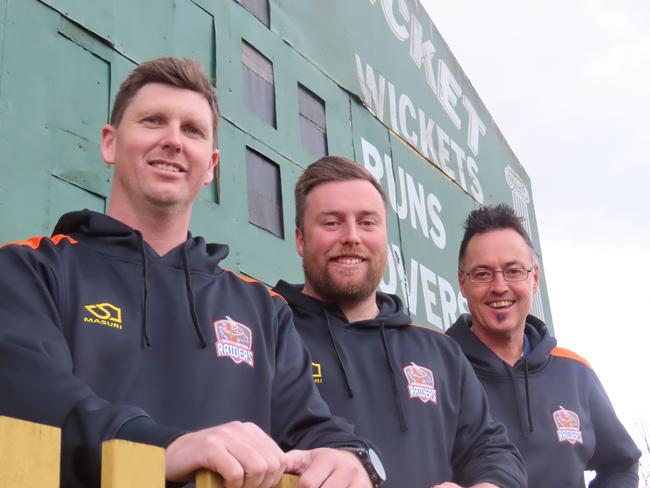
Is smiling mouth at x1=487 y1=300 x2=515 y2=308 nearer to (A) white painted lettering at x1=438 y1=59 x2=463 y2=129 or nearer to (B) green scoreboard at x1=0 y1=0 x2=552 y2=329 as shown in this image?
(B) green scoreboard at x1=0 y1=0 x2=552 y2=329

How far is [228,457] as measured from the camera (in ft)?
5.18

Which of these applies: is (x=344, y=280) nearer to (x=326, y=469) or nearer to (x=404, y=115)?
(x=326, y=469)

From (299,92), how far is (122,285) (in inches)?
258

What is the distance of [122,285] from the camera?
92.7 inches

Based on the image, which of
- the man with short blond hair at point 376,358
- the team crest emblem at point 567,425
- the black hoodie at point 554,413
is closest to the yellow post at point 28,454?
the man with short blond hair at point 376,358

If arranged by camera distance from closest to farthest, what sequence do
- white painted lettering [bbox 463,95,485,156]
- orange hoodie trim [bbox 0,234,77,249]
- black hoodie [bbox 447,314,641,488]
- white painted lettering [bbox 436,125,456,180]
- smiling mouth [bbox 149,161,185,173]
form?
orange hoodie trim [bbox 0,234,77,249] → smiling mouth [bbox 149,161,185,173] → black hoodie [bbox 447,314,641,488] → white painted lettering [bbox 436,125,456,180] → white painted lettering [bbox 463,95,485,156]

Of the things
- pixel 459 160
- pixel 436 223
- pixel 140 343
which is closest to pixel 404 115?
pixel 436 223

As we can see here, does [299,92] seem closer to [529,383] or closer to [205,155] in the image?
[529,383]

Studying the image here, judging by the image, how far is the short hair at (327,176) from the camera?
10.5 ft

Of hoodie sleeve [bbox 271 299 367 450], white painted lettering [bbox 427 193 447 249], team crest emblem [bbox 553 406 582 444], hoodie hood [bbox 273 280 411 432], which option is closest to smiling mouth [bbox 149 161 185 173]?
hoodie sleeve [bbox 271 299 367 450]

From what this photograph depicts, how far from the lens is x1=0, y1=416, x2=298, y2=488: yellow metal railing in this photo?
50.2 inches

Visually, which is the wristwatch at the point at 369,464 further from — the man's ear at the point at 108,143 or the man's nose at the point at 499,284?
the man's nose at the point at 499,284

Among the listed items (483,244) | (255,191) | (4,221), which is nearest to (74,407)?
(483,244)

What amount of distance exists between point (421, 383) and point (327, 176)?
812 millimetres
